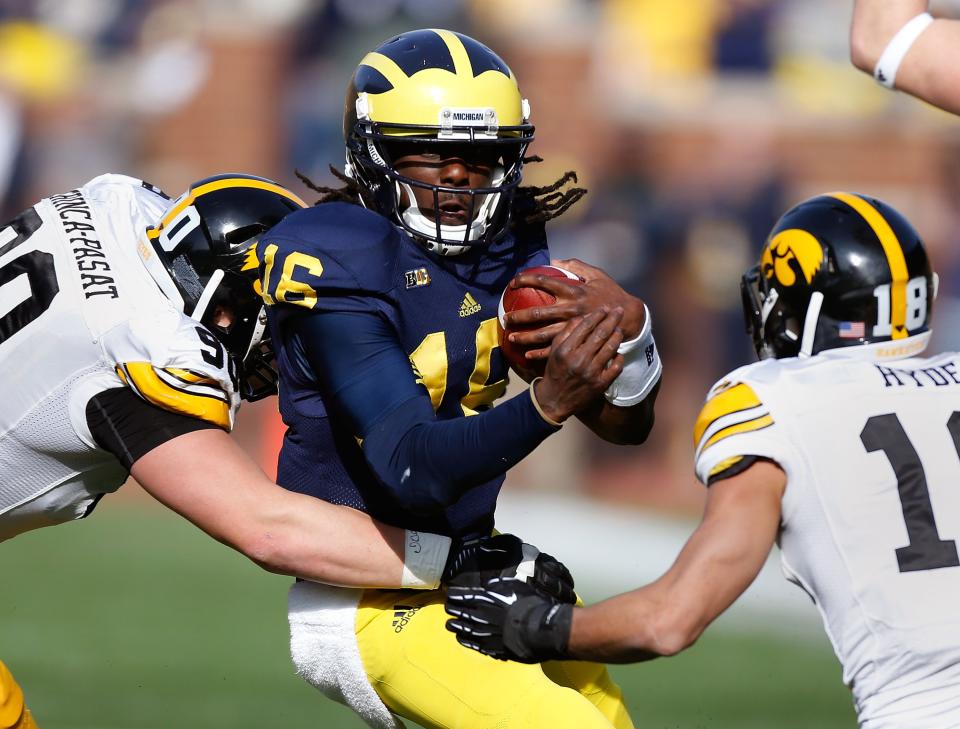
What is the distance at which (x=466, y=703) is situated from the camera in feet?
9.05

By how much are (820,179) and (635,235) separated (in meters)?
2.65

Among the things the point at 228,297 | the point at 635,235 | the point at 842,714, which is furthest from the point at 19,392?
the point at 635,235

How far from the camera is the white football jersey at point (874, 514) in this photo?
2428mm

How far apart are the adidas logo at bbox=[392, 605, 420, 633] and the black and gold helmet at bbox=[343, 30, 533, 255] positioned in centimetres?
79

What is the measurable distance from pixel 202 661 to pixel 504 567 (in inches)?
146

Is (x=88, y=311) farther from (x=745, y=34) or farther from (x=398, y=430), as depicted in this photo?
(x=745, y=34)

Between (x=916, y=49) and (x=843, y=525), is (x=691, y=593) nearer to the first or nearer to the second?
(x=843, y=525)

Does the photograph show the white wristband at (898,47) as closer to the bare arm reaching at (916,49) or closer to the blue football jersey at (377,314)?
the bare arm reaching at (916,49)

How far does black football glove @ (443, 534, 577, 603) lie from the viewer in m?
2.92

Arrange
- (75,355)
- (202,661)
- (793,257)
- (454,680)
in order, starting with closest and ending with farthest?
(793,257), (454,680), (75,355), (202,661)

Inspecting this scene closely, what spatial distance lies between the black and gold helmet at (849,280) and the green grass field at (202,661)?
118 inches

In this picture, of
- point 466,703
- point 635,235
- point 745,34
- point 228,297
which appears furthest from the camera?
point 745,34

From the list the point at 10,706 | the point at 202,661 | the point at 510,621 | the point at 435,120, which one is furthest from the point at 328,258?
the point at 202,661

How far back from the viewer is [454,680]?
278 centimetres
